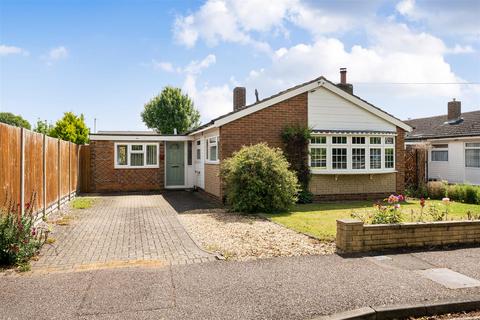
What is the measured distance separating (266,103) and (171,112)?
35.5 metres

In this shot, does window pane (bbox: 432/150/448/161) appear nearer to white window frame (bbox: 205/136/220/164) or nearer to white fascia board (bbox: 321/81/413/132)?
white fascia board (bbox: 321/81/413/132)

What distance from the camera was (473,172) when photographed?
1988cm

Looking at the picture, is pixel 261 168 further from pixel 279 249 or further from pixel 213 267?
pixel 213 267

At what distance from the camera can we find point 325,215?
37.4 ft

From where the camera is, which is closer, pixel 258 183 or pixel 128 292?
pixel 128 292

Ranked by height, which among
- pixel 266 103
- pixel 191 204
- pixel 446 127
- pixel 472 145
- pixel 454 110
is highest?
pixel 454 110

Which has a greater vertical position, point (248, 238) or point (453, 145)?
point (453, 145)

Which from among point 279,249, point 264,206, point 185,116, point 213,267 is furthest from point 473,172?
point 185,116

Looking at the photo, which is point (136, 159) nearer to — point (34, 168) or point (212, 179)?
point (212, 179)

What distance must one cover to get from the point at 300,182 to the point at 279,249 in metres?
7.84

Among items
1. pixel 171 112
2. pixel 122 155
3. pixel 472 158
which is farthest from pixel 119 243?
pixel 171 112

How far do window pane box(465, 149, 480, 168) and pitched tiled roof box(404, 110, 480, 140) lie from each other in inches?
37.2

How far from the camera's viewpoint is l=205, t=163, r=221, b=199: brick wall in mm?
14727

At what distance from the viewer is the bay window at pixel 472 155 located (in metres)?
19.7
